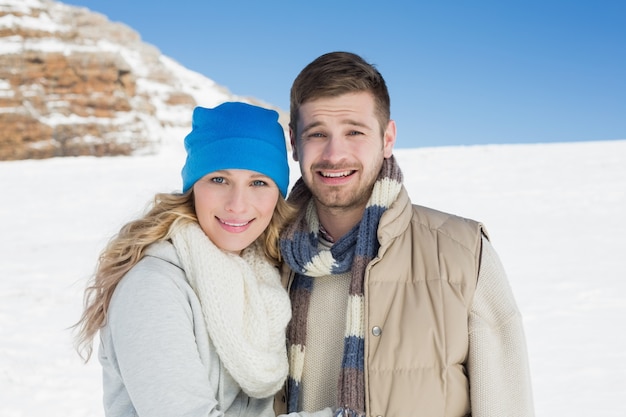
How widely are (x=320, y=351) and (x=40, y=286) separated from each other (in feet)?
21.4

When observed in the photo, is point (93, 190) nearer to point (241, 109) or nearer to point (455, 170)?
point (455, 170)

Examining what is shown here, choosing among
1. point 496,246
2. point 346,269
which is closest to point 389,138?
point 346,269

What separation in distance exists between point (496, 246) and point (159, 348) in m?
A: 8.24

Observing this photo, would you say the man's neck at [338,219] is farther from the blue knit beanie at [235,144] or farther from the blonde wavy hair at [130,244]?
the blonde wavy hair at [130,244]

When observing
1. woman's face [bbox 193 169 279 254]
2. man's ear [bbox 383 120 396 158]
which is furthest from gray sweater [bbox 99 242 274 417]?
man's ear [bbox 383 120 396 158]

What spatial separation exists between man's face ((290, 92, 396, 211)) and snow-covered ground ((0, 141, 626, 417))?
0.80 meters

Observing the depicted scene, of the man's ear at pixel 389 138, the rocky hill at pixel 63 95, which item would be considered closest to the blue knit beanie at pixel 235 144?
the man's ear at pixel 389 138

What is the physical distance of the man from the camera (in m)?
2.44

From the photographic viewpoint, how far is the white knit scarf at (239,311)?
227cm

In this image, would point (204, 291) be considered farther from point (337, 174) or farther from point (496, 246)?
point (496, 246)

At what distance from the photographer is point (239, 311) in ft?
7.67

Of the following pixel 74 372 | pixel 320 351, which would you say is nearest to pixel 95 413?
pixel 74 372

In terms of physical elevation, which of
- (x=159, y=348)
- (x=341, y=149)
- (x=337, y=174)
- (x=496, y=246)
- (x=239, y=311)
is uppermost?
(x=496, y=246)

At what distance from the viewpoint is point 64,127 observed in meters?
44.8
